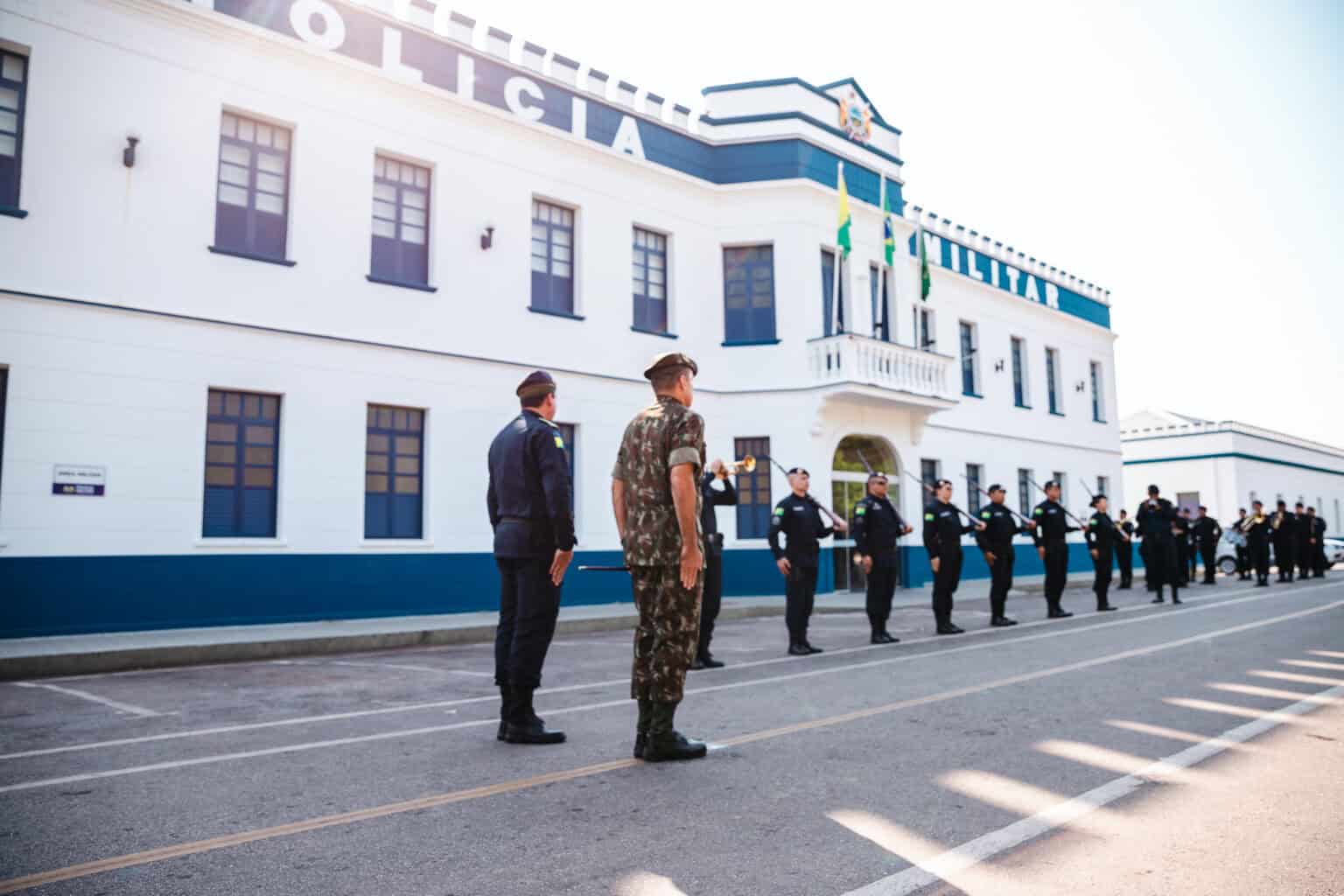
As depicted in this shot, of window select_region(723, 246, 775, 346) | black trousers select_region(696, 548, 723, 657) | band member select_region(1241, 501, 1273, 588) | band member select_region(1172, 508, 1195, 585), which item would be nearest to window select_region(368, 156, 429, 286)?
window select_region(723, 246, 775, 346)

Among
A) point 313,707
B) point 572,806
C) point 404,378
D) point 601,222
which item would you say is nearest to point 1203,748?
point 572,806

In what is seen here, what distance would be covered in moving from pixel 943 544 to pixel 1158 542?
A: 7.53 metres

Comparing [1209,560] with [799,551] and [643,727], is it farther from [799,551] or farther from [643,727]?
[643,727]

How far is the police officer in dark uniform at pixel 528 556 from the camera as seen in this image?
5.73 metres

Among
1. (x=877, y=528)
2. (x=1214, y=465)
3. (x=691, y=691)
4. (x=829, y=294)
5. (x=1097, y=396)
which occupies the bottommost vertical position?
(x=691, y=691)

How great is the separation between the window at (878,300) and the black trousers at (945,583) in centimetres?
899

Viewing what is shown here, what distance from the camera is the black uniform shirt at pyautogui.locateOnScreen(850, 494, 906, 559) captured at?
11.9 m

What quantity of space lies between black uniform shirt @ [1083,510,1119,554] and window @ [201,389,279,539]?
13568mm

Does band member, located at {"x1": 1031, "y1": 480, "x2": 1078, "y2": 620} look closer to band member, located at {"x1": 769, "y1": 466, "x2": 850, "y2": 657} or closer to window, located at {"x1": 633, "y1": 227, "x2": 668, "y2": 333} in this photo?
band member, located at {"x1": 769, "y1": 466, "x2": 850, "y2": 657}

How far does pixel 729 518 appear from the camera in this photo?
19.2 meters

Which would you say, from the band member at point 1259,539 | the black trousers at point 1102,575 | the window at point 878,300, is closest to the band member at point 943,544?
the black trousers at point 1102,575

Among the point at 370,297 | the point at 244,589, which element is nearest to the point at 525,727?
the point at 244,589

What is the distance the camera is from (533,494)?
5.88 metres

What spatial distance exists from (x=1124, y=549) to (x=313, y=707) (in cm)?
1693
